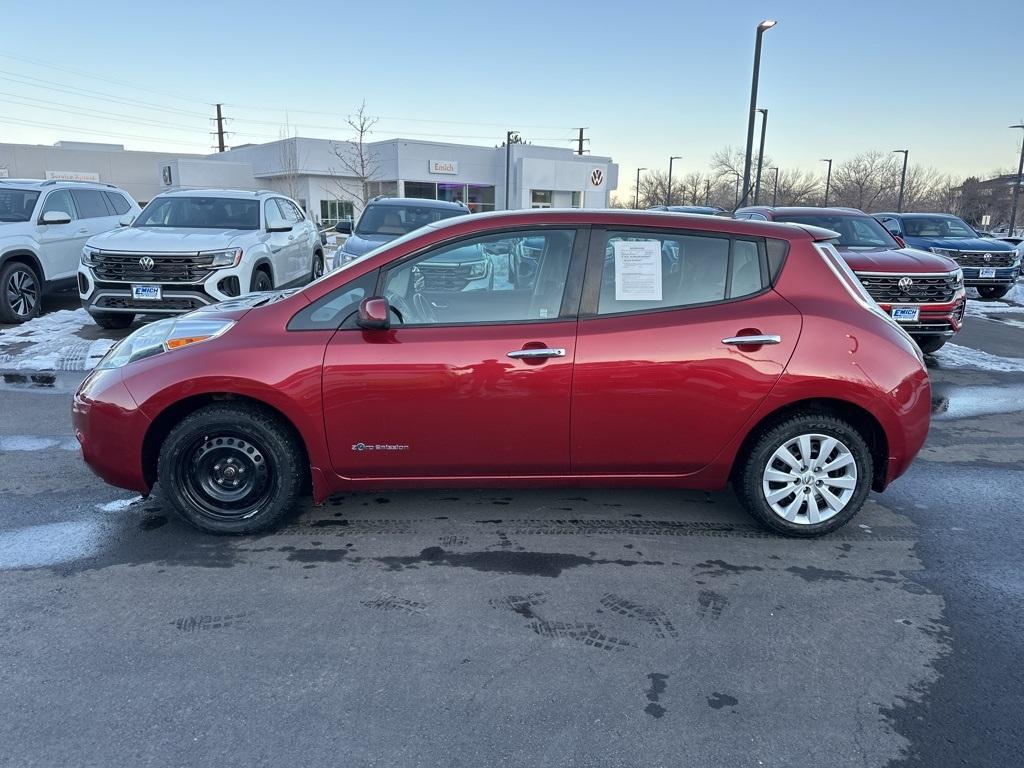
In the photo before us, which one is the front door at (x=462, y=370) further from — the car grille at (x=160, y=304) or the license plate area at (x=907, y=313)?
the license plate area at (x=907, y=313)

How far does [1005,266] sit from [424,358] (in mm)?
16378

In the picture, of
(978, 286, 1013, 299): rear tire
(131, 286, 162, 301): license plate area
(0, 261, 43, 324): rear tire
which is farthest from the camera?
(978, 286, 1013, 299): rear tire

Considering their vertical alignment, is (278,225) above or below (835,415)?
above

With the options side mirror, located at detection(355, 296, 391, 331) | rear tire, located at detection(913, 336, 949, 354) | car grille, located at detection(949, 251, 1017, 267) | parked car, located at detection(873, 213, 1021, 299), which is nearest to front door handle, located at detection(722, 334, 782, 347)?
side mirror, located at detection(355, 296, 391, 331)

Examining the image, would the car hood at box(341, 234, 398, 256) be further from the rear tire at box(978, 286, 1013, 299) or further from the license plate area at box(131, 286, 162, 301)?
the rear tire at box(978, 286, 1013, 299)

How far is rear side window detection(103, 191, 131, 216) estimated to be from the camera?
488 inches

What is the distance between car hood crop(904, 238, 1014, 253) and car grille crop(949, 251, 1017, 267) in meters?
0.07

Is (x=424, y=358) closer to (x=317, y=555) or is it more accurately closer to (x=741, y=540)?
(x=317, y=555)

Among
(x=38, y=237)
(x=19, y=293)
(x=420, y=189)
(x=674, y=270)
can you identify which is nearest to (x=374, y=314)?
(x=674, y=270)

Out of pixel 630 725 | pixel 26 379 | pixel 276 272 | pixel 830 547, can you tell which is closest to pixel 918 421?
pixel 830 547

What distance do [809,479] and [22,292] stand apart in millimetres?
10856

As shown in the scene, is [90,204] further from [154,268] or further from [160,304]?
[160,304]

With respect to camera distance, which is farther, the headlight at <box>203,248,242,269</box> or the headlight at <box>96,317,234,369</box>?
the headlight at <box>203,248,242,269</box>

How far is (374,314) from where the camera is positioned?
3635 mm
